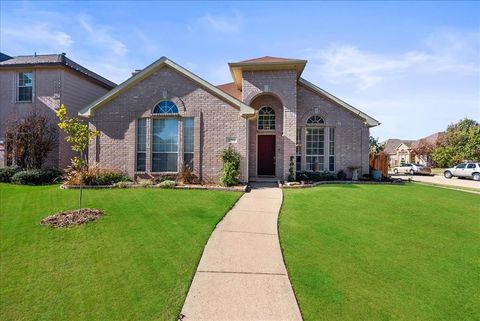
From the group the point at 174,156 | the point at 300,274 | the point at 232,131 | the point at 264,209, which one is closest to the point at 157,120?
the point at 174,156

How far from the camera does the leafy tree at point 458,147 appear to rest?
3703 centimetres

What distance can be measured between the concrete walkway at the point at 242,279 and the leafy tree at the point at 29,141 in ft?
42.5

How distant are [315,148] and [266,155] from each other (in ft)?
10.1

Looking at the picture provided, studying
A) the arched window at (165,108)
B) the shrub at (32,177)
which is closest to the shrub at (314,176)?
the arched window at (165,108)

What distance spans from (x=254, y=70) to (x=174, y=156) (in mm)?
6312

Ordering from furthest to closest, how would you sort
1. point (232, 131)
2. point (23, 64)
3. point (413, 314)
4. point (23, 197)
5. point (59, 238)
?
point (23, 64), point (232, 131), point (23, 197), point (59, 238), point (413, 314)

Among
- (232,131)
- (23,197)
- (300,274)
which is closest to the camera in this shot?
(300,274)

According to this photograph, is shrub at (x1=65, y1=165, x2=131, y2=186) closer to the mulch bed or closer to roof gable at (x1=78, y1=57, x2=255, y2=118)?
roof gable at (x1=78, y1=57, x2=255, y2=118)

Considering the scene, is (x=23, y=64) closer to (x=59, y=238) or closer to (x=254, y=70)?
(x=254, y=70)

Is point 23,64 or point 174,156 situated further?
point 23,64

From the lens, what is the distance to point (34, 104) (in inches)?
626

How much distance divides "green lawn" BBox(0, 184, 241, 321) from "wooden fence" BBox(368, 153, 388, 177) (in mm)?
12941

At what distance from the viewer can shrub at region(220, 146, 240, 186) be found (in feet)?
39.9

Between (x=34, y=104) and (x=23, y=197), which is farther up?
(x=34, y=104)
